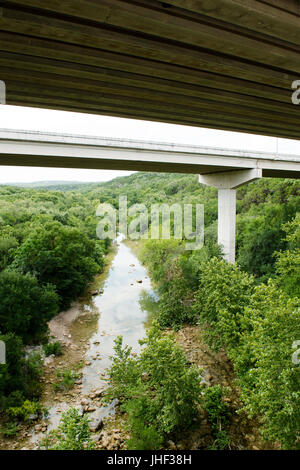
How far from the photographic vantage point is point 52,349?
9.98 m

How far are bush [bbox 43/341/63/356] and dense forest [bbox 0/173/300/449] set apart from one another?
0.53m

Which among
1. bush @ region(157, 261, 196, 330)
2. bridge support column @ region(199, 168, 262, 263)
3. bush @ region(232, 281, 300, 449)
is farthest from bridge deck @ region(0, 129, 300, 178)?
bush @ region(232, 281, 300, 449)

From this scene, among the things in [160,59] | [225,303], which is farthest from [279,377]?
[160,59]

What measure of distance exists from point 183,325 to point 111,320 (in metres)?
3.36

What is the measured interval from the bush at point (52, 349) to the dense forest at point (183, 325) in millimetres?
527

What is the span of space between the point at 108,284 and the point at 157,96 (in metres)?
15.1

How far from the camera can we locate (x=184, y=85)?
3.45 m

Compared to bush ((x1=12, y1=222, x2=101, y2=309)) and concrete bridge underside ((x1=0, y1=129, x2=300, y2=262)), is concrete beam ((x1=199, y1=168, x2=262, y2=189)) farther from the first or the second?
bush ((x1=12, y1=222, x2=101, y2=309))

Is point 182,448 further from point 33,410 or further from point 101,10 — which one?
point 101,10

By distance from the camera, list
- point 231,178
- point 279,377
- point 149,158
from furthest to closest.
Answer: point 231,178
point 149,158
point 279,377

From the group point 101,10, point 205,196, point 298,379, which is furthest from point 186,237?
point 101,10

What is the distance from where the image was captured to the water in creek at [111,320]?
8586mm

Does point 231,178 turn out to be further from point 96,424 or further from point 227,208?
point 96,424

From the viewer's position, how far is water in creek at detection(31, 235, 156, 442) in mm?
8586
